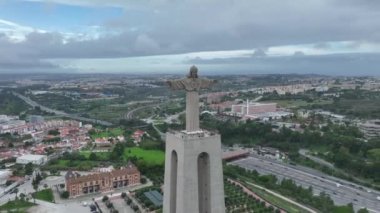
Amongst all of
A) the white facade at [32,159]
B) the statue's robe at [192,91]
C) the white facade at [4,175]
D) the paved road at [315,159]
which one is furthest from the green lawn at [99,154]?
the statue's robe at [192,91]

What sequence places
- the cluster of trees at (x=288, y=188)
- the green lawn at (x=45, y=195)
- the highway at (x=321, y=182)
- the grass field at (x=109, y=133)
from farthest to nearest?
1. the grass field at (x=109, y=133)
2. the green lawn at (x=45, y=195)
3. the highway at (x=321, y=182)
4. the cluster of trees at (x=288, y=188)

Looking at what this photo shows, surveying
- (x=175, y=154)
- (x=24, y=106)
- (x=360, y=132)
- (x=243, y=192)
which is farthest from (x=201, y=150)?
(x=24, y=106)

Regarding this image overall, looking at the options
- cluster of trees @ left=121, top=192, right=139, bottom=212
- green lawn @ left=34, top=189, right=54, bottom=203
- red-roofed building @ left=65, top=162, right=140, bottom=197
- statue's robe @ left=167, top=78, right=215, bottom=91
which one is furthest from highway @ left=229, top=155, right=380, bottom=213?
statue's robe @ left=167, top=78, right=215, bottom=91

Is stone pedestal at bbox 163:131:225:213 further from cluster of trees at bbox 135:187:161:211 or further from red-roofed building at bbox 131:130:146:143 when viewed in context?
red-roofed building at bbox 131:130:146:143

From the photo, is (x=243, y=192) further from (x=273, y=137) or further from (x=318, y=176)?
(x=273, y=137)

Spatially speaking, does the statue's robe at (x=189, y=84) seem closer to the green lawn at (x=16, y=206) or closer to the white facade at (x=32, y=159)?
the green lawn at (x=16, y=206)
